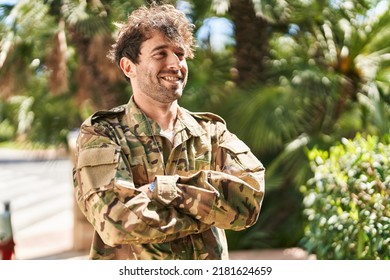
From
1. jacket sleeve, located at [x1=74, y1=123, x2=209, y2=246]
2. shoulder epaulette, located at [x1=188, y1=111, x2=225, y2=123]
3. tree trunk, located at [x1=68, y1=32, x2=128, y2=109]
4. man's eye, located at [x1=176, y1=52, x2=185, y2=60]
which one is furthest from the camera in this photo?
tree trunk, located at [x1=68, y1=32, x2=128, y2=109]

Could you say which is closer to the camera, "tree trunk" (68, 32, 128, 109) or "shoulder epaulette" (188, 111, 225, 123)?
A: "shoulder epaulette" (188, 111, 225, 123)

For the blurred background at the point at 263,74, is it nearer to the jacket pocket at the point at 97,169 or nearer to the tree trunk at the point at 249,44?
the tree trunk at the point at 249,44

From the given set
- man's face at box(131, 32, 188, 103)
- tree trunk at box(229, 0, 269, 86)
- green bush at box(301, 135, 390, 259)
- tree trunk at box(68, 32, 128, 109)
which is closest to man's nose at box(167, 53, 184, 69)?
man's face at box(131, 32, 188, 103)

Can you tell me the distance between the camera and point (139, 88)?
1.77m

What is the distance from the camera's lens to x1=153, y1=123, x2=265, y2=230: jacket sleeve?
1683 millimetres

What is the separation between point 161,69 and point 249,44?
451cm

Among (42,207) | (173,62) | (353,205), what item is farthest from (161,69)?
(42,207)

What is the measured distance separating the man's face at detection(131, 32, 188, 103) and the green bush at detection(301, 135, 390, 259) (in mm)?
1982

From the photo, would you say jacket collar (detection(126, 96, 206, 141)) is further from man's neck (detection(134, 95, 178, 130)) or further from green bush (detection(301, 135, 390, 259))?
green bush (detection(301, 135, 390, 259))

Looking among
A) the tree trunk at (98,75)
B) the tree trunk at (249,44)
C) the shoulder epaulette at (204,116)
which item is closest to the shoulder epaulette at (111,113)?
the shoulder epaulette at (204,116)

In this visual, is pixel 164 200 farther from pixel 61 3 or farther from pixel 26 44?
pixel 26 44

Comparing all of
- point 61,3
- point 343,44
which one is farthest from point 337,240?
point 61,3

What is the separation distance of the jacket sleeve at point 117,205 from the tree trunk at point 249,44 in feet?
14.6

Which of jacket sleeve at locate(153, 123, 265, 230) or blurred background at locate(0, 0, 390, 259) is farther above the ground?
jacket sleeve at locate(153, 123, 265, 230)
